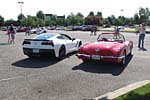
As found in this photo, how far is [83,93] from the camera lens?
709cm

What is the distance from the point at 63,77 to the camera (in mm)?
8898

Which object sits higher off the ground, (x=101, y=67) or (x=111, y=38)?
(x=111, y=38)

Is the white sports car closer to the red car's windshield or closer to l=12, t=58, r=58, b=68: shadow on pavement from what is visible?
l=12, t=58, r=58, b=68: shadow on pavement

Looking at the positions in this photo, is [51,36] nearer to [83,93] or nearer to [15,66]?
[15,66]

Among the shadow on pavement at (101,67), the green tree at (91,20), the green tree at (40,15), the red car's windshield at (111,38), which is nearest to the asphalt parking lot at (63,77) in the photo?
the shadow on pavement at (101,67)

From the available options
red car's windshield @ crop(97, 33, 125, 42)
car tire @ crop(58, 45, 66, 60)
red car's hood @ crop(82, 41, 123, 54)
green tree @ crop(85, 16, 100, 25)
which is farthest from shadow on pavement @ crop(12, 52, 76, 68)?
green tree @ crop(85, 16, 100, 25)


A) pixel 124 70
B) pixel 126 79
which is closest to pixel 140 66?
pixel 124 70

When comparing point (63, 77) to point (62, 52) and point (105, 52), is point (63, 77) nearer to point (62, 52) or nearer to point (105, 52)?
point (105, 52)

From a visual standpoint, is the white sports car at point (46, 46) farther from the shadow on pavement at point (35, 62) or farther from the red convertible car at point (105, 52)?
the red convertible car at point (105, 52)

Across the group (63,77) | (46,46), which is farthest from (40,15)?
(63,77)

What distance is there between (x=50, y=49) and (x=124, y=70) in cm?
322

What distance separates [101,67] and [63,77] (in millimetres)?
2284

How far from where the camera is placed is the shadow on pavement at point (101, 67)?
10.1 meters

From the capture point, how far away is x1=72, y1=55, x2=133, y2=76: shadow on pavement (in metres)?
10.1
